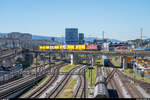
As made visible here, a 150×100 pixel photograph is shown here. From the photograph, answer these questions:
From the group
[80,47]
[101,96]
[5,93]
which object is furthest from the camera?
[80,47]

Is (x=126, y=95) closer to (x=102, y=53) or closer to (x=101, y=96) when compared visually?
(x=101, y=96)

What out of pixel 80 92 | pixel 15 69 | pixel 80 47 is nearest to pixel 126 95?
pixel 80 92

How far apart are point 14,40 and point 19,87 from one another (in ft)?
530

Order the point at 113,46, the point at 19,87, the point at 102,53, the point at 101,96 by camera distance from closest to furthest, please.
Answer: the point at 101,96
the point at 19,87
the point at 102,53
the point at 113,46

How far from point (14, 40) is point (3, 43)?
18249mm

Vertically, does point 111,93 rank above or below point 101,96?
below

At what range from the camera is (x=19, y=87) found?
112 ft

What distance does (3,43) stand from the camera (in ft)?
640

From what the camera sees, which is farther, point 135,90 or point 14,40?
point 14,40

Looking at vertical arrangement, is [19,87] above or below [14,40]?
below

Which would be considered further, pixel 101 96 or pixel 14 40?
pixel 14 40

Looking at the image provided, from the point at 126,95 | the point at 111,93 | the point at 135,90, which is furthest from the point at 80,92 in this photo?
the point at 135,90

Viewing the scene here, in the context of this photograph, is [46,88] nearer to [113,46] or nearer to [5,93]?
[5,93]

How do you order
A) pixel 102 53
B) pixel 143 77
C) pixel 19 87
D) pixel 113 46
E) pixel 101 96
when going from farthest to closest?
pixel 113 46, pixel 102 53, pixel 143 77, pixel 19 87, pixel 101 96
